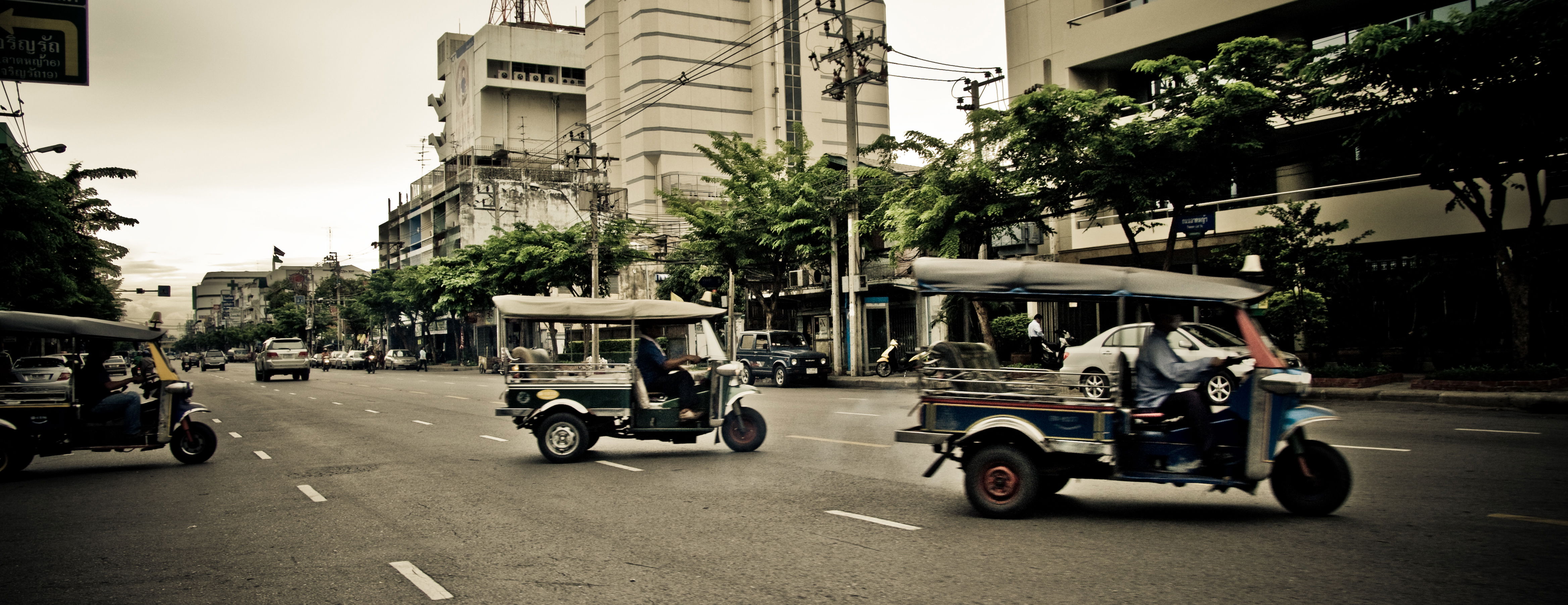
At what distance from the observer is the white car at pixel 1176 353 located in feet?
23.8

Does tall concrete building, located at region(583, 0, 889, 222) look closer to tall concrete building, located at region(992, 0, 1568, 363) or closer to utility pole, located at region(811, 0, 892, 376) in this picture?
utility pole, located at region(811, 0, 892, 376)

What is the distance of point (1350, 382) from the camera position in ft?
60.8

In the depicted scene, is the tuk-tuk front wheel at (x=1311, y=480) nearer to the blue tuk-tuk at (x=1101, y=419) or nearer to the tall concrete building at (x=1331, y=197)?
the blue tuk-tuk at (x=1101, y=419)

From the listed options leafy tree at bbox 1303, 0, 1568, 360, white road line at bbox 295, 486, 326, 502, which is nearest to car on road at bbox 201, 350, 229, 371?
white road line at bbox 295, 486, 326, 502

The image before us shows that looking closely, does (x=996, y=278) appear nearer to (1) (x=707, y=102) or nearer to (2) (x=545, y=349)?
(2) (x=545, y=349)

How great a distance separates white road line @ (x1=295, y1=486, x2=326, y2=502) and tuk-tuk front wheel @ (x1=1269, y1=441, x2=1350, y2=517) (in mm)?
8148

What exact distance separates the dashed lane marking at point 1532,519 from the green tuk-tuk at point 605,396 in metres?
7.26

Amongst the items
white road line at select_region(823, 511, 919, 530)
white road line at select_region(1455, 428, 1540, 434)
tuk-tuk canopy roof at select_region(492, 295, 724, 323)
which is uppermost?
tuk-tuk canopy roof at select_region(492, 295, 724, 323)

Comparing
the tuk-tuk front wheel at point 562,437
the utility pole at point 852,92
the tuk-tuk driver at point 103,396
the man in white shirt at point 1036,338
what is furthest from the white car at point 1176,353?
the tuk-tuk driver at point 103,396

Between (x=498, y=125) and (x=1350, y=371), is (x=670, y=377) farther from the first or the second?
(x=498, y=125)

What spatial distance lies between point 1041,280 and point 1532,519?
12.1 feet

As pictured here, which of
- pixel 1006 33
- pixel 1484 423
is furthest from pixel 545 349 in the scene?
pixel 1006 33

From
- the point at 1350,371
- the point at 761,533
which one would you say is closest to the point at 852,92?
Answer: the point at 1350,371

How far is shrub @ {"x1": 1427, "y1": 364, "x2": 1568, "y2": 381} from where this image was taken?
Answer: 1595 centimetres
